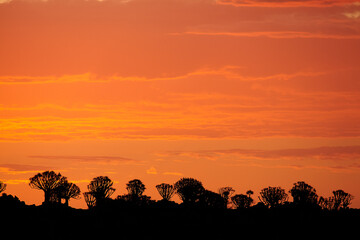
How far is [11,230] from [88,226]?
16.4 metres

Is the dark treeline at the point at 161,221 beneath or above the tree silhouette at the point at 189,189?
beneath

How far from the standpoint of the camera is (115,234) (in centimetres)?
11744

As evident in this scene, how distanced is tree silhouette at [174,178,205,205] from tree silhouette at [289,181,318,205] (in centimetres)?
2777

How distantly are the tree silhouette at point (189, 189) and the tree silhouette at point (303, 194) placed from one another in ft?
91.1

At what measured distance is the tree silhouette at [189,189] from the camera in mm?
188500

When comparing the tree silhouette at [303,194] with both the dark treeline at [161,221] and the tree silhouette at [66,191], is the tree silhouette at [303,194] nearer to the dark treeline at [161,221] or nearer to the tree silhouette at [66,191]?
the dark treeline at [161,221]

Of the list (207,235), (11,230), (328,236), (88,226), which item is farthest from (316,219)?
(11,230)

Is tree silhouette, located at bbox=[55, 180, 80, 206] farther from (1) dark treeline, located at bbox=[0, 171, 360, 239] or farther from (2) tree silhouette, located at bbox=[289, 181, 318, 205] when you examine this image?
(2) tree silhouette, located at bbox=[289, 181, 318, 205]

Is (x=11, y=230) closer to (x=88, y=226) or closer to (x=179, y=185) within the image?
(x=88, y=226)

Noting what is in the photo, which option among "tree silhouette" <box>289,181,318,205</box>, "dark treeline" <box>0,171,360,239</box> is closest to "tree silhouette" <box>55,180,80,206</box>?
"dark treeline" <box>0,171,360,239</box>

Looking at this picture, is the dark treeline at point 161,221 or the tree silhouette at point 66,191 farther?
the tree silhouette at point 66,191

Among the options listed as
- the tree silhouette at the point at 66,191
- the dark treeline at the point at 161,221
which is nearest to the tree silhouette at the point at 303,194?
the dark treeline at the point at 161,221

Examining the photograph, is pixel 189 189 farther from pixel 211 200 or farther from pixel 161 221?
pixel 161 221

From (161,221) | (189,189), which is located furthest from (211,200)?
(161,221)
